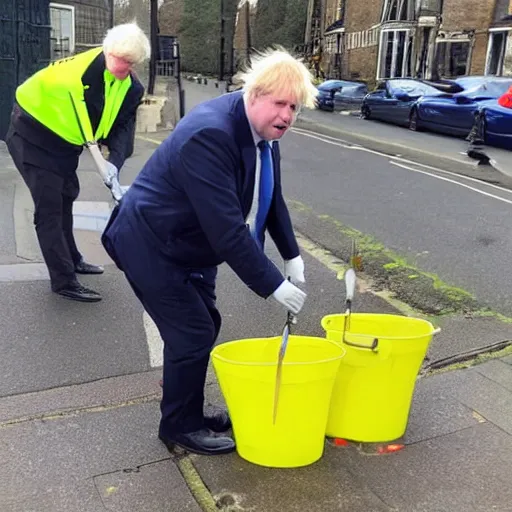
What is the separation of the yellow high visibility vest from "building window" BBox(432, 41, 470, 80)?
2488cm

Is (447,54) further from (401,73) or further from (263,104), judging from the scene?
(263,104)

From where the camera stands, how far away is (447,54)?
27.7 metres

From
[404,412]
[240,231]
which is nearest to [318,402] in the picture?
[404,412]

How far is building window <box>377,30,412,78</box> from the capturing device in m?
29.8

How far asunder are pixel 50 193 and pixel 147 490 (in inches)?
97.8

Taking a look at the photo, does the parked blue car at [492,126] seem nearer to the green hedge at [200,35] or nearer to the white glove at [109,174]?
the white glove at [109,174]

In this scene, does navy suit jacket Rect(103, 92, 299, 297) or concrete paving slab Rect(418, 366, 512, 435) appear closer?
navy suit jacket Rect(103, 92, 299, 297)

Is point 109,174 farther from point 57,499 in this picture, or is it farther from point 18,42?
point 18,42

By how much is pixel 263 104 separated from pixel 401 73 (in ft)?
97.4

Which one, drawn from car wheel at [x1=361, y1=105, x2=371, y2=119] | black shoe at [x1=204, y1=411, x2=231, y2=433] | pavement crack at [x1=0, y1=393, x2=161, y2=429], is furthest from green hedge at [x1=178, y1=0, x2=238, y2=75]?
black shoe at [x1=204, y1=411, x2=231, y2=433]

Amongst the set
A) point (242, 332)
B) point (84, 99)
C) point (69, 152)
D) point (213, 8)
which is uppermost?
point (213, 8)

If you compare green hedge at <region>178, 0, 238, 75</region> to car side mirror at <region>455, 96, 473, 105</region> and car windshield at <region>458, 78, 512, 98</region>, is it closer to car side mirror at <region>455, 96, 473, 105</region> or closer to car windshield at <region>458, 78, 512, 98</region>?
car windshield at <region>458, 78, 512, 98</region>

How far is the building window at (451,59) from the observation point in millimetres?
26959

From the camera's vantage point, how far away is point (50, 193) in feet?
15.0
